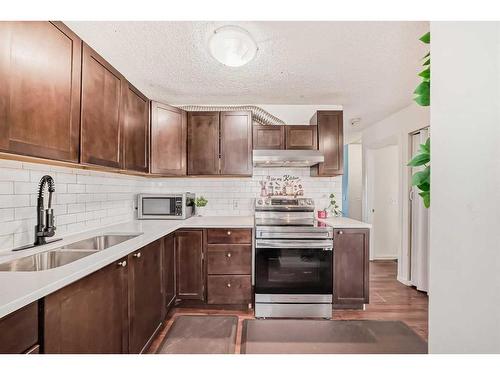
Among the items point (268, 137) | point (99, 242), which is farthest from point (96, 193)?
point (268, 137)

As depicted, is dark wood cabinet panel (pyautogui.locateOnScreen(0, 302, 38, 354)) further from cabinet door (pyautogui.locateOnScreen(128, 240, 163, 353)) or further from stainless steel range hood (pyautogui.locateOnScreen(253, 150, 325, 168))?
stainless steel range hood (pyautogui.locateOnScreen(253, 150, 325, 168))

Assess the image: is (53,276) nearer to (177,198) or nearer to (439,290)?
(439,290)

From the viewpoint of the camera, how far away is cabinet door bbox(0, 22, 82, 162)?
1.14 metres

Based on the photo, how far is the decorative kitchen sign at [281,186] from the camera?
354 centimetres

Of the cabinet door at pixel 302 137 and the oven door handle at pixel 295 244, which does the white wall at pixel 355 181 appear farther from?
the oven door handle at pixel 295 244

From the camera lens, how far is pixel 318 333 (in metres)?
0.77

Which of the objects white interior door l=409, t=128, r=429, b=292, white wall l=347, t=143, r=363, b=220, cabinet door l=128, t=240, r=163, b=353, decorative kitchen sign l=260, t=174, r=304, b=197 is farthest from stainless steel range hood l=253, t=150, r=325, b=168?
white wall l=347, t=143, r=363, b=220

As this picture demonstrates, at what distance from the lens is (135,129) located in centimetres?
246

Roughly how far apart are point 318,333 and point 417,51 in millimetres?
2410

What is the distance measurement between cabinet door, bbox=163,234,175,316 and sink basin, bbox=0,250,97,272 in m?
0.81

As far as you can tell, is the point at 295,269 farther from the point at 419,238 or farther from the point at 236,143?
the point at 419,238

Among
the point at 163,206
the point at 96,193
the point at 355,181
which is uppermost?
the point at 355,181

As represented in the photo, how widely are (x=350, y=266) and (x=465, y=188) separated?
243cm
